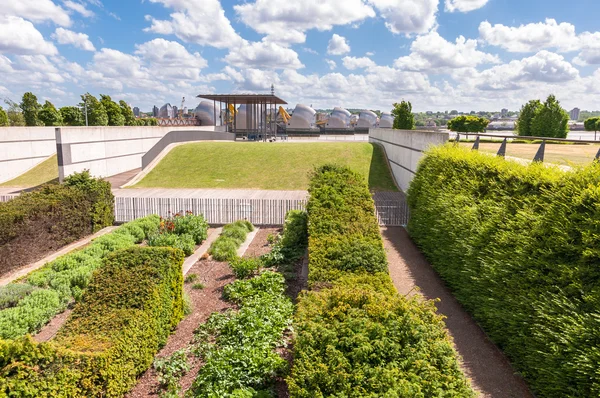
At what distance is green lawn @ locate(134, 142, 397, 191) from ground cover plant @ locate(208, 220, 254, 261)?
9.20 m

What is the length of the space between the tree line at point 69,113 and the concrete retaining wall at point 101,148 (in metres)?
10.9

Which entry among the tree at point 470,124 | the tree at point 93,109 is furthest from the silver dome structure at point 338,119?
the tree at point 93,109

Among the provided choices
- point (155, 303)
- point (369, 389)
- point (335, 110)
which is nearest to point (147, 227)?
point (155, 303)

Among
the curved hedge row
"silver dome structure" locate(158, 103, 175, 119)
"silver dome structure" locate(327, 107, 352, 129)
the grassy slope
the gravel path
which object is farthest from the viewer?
"silver dome structure" locate(158, 103, 175, 119)

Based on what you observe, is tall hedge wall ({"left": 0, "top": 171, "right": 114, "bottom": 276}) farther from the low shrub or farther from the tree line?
the tree line

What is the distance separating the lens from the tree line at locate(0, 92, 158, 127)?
39.8 metres

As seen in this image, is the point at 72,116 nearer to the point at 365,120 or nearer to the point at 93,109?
the point at 93,109

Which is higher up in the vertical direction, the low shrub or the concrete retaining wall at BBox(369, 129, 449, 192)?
the concrete retaining wall at BBox(369, 129, 449, 192)

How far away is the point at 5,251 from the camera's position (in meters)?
12.8

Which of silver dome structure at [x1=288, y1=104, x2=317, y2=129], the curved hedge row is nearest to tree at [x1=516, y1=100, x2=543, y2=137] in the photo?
the curved hedge row

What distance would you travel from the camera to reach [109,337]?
254 inches

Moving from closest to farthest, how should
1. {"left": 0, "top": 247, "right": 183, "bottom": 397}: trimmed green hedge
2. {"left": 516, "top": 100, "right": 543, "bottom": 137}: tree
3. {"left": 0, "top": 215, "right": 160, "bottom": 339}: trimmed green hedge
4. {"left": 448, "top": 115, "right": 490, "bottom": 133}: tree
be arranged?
{"left": 0, "top": 247, "right": 183, "bottom": 397}: trimmed green hedge < {"left": 0, "top": 215, "right": 160, "bottom": 339}: trimmed green hedge < {"left": 516, "top": 100, "right": 543, "bottom": 137}: tree < {"left": 448, "top": 115, "right": 490, "bottom": 133}: tree

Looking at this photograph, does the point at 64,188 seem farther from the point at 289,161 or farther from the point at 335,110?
the point at 335,110

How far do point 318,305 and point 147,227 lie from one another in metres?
11.4
